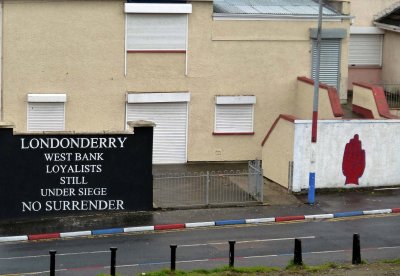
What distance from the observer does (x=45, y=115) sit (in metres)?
39.0

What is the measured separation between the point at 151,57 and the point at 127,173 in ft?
26.9

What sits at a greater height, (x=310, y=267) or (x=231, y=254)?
(x=231, y=254)

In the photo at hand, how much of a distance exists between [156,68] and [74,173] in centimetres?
881

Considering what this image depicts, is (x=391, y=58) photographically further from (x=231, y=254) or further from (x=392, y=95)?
(x=231, y=254)

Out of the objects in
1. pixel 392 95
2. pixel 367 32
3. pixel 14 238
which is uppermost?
pixel 367 32

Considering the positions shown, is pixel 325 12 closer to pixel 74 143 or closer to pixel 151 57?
pixel 151 57

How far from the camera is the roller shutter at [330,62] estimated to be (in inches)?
1658

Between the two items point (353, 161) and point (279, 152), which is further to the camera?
point (279, 152)

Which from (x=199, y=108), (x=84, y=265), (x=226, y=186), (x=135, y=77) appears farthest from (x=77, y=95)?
(x=84, y=265)

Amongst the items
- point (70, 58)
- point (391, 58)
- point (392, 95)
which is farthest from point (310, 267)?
point (391, 58)

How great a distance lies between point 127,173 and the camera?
32.5m

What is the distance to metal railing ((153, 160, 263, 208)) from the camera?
3347 centimetres

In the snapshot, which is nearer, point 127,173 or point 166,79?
point 127,173

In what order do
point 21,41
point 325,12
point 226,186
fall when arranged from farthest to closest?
point 325,12, point 21,41, point 226,186
